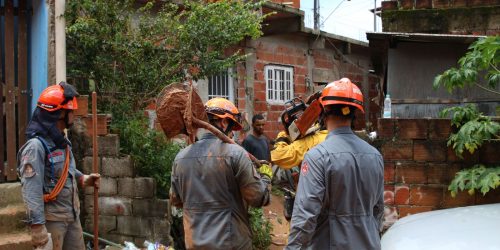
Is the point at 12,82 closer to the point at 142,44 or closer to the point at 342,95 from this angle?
the point at 142,44

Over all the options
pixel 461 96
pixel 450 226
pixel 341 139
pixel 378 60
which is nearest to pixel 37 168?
pixel 341 139

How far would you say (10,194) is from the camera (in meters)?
5.54

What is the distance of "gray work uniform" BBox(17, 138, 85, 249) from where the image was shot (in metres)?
3.99

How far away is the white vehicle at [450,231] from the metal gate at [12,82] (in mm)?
4172

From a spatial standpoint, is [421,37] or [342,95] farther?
[421,37]

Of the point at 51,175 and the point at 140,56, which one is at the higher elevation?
the point at 140,56

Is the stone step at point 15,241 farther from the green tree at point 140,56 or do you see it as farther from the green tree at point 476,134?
the green tree at point 476,134

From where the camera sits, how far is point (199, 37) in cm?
725

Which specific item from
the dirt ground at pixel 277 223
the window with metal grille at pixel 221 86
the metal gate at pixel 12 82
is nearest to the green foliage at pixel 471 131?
the dirt ground at pixel 277 223

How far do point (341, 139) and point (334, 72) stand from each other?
10842 mm

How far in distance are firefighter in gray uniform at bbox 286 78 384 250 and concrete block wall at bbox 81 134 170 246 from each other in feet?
10.9

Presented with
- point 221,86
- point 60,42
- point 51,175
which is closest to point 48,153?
point 51,175

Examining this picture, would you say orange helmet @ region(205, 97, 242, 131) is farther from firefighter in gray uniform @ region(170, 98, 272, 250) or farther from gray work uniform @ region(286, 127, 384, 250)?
gray work uniform @ region(286, 127, 384, 250)

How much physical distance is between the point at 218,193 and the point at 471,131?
2.15m
